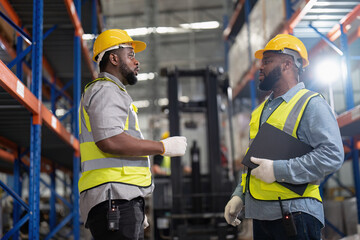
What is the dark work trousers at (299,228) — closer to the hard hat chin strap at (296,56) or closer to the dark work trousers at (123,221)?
the dark work trousers at (123,221)

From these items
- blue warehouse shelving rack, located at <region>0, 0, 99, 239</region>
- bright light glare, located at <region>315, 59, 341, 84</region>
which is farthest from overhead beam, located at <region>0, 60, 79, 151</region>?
bright light glare, located at <region>315, 59, 341, 84</region>

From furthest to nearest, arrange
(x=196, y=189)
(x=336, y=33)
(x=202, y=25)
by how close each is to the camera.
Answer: (x=202, y=25) < (x=196, y=189) < (x=336, y=33)

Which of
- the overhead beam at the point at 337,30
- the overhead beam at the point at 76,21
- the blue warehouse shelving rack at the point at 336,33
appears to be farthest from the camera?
the overhead beam at the point at 337,30

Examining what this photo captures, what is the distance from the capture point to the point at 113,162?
2.51 metres

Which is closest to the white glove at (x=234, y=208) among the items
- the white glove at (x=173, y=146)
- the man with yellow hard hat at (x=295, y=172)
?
the man with yellow hard hat at (x=295, y=172)

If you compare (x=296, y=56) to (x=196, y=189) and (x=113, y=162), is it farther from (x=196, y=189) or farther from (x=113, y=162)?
(x=196, y=189)

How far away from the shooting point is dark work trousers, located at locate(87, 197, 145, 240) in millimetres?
2381

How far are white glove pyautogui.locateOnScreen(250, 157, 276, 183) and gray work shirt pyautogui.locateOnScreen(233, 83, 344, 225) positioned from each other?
24 mm

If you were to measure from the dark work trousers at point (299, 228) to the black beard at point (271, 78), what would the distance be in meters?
0.89

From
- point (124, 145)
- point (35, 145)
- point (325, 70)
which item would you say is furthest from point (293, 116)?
point (325, 70)

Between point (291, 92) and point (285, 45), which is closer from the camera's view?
point (291, 92)

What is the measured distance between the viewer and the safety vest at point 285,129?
8.11ft

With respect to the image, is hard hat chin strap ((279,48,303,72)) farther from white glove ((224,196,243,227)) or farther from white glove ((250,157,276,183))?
white glove ((224,196,243,227))

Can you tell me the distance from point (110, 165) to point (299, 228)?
1.08 m
